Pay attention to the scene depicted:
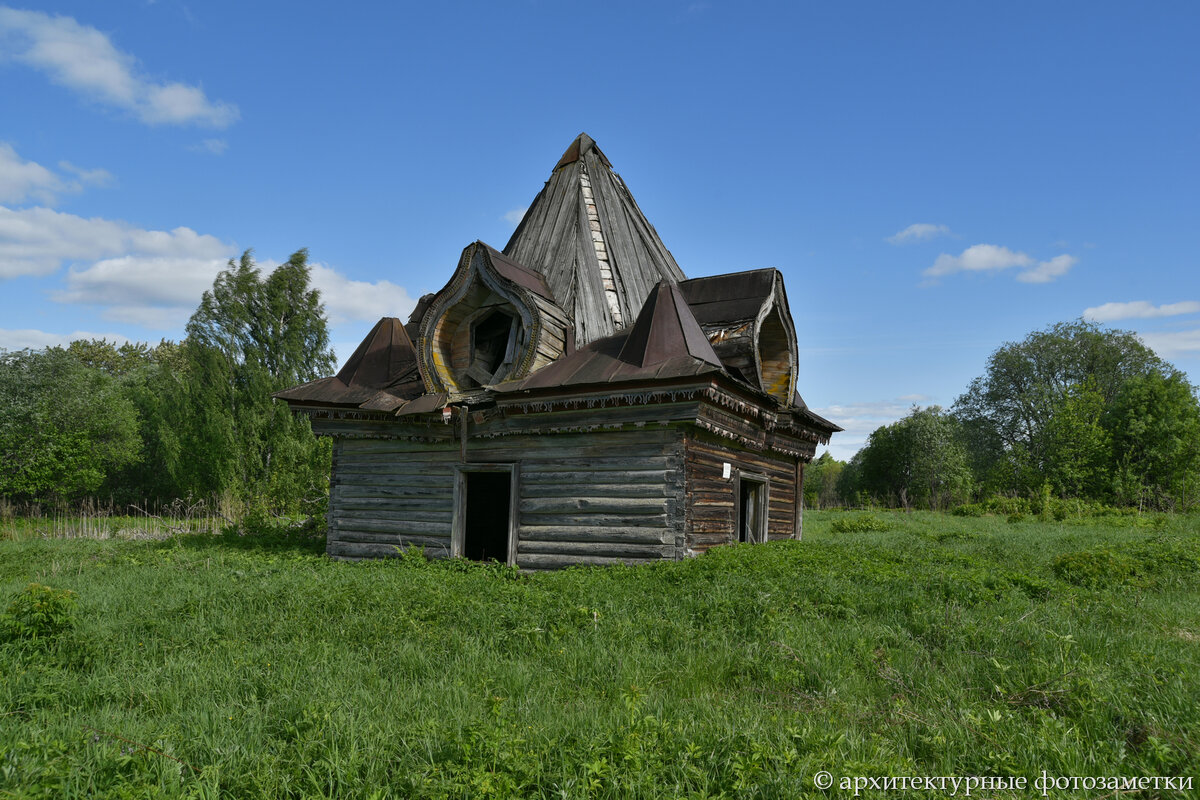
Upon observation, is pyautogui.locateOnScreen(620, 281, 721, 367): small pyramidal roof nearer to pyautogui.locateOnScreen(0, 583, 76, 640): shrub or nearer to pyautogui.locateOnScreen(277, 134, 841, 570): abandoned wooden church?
pyautogui.locateOnScreen(277, 134, 841, 570): abandoned wooden church

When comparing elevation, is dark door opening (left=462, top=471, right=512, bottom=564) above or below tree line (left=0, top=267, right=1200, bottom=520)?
below

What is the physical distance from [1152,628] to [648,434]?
→ 689 centimetres

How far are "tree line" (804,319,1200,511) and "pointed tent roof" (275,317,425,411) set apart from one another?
2935cm

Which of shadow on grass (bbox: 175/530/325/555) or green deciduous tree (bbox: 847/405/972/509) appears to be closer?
shadow on grass (bbox: 175/530/325/555)

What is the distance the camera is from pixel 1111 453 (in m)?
41.8

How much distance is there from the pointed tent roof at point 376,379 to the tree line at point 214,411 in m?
16.3

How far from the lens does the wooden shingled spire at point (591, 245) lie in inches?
587

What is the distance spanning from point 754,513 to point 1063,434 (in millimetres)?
38203

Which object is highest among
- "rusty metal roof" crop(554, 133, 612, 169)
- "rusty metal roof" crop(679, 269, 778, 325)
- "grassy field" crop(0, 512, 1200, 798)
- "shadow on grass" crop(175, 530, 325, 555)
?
"rusty metal roof" crop(554, 133, 612, 169)

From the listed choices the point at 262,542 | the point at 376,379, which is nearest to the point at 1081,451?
the point at 376,379

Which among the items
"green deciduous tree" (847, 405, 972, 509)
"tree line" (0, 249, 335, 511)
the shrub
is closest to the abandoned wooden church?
the shrub

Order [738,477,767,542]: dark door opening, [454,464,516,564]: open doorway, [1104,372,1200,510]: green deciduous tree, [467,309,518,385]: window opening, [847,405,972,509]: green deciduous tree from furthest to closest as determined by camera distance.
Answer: [847,405,972,509]: green deciduous tree < [1104,372,1200,510]: green deciduous tree < [454,464,516,564]: open doorway < [738,477,767,542]: dark door opening < [467,309,518,385]: window opening

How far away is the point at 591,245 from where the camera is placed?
15875 mm

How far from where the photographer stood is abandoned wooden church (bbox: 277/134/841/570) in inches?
444
